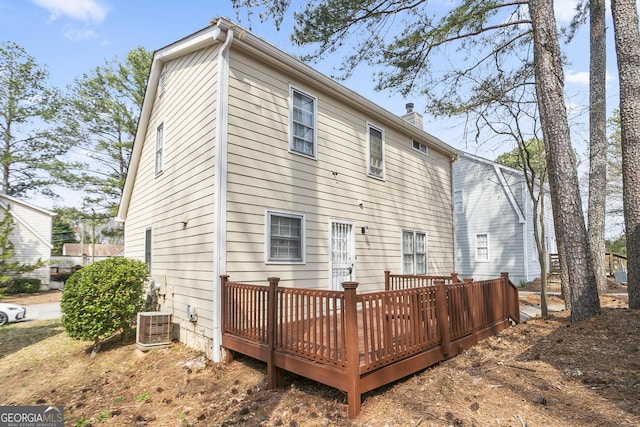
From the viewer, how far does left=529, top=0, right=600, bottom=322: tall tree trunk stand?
18.0ft

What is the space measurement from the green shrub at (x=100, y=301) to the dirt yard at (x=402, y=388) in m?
0.57

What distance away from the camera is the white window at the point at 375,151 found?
342 inches

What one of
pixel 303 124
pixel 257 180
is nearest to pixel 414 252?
pixel 303 124

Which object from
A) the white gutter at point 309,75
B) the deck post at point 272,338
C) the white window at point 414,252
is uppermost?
the white gutter at point 309,75

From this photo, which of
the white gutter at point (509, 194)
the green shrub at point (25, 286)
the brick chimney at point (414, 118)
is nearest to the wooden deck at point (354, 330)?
the brick chimney at point (414, 118)

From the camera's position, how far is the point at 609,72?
32.8 ft

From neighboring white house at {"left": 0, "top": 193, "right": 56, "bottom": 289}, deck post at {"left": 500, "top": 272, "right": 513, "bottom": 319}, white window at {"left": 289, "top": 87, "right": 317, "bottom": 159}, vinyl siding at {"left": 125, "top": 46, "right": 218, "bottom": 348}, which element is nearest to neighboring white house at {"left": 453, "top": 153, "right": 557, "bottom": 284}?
deck post at {"left": 500, "top": 272, "right": 513, "bottom": 319}

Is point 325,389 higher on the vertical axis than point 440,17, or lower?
lower

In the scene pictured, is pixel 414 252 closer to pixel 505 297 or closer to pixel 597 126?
pixel 505 297

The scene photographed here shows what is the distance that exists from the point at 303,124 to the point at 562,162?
4701 millimetres

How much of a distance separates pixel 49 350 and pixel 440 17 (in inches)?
404

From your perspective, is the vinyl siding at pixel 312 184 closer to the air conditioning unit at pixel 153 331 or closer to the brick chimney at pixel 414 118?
the brick chimney at pixel 414 118

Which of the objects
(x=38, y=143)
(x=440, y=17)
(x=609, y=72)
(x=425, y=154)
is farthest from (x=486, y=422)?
(x=38, y=143)

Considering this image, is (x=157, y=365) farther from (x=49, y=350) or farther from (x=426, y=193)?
(x=426, y=193)
